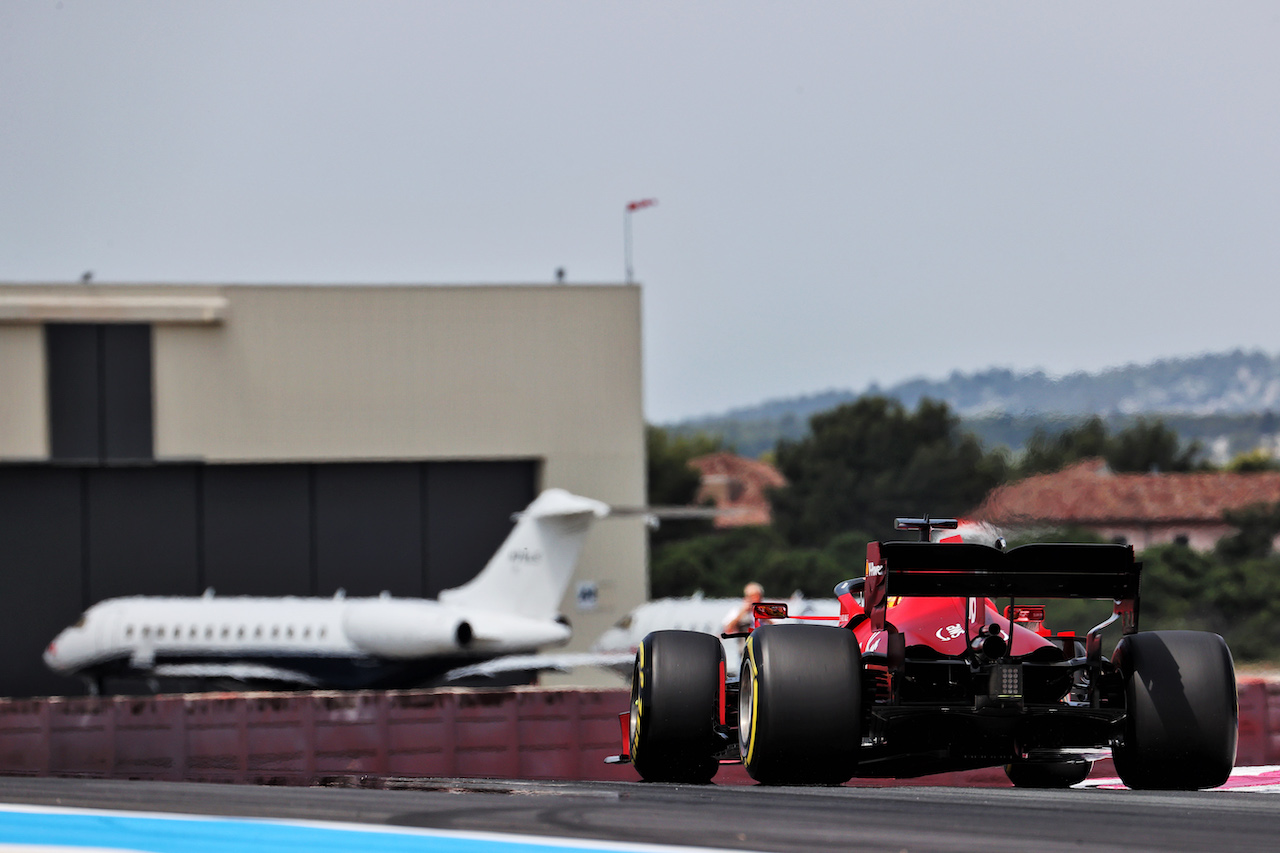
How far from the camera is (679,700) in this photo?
916 cm

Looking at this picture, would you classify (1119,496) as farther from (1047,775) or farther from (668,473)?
(668,473)

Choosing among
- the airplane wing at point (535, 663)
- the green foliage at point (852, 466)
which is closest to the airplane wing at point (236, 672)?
the airplane wing at point (535, 663)

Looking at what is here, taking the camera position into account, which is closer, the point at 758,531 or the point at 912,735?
the point at 912,735

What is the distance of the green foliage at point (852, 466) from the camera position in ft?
275

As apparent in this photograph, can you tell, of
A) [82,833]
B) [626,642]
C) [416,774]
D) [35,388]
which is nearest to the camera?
[82,833]

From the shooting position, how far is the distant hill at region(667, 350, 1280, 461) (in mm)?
26531

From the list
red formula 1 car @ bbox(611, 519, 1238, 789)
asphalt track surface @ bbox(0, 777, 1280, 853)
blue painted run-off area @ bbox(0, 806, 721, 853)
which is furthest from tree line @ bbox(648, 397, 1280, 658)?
blue painted run-off area @ bbox(0, 806, 721, 853)

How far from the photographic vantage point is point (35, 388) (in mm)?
38812

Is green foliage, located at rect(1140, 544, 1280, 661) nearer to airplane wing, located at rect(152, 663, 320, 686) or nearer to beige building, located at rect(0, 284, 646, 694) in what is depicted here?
beige building, located at rect(0, 284, 646, 694)

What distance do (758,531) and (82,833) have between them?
79.0 metres

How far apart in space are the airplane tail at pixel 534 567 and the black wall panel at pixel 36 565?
36.6ft

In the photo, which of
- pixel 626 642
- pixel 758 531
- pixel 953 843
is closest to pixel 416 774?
pixel 953 843

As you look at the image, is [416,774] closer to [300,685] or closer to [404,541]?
[300,685]

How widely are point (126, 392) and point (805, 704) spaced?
112 ft
